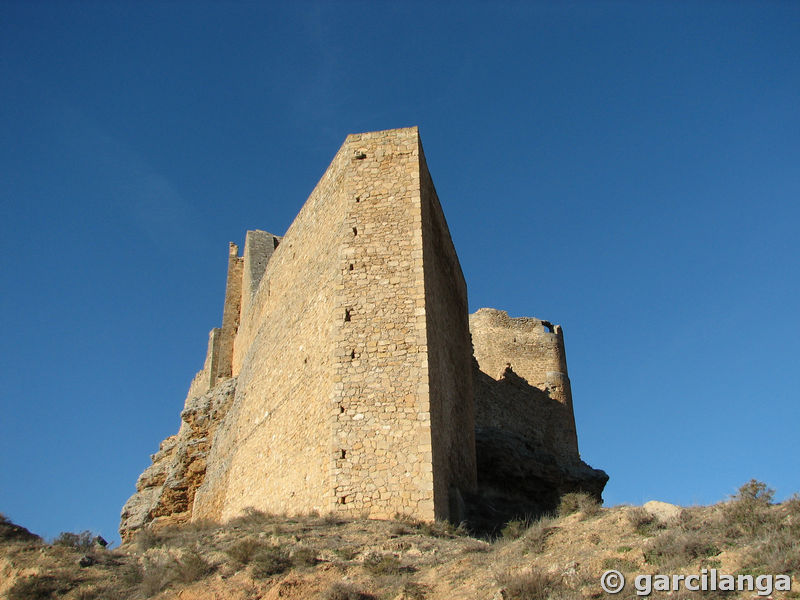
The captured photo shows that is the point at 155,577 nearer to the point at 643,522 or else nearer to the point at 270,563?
the point at 270,563

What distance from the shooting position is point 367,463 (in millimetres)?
10578

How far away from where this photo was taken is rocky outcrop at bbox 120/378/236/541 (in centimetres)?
1658

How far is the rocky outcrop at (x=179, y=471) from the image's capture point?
54.4 feet

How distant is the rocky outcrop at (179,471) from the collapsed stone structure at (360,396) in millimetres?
37

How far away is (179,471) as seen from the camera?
1750cm

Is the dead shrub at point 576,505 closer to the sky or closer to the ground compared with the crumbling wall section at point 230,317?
closer to the ground

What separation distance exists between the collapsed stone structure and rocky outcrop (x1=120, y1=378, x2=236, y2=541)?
37 millimetres

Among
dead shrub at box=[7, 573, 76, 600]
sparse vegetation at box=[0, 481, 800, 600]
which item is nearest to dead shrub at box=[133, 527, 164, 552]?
sparse vegetation at box=[0, 481, 800, 600]

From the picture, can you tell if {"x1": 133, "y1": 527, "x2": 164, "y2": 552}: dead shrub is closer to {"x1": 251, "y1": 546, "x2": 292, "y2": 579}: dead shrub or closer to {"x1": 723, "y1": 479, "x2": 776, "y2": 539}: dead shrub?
{"x1": 251, "y1": 546, "x2": 292, "y2": 579}: dead shrub

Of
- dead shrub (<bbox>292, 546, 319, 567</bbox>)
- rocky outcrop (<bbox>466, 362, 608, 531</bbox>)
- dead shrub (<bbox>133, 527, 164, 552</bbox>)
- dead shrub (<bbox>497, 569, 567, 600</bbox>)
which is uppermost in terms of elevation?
rocky outcrop (<bbox>466, 362, 608, 531</bbox>)

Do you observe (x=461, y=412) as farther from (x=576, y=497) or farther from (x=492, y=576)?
(x=492, y=576)

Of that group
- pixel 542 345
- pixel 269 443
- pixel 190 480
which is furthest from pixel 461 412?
pixel 542 345

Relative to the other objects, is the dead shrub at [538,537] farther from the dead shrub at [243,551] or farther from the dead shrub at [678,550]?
the dead shrub at [243,551]

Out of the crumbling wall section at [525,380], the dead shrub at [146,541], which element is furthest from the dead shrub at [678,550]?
the crumbling wall section at [525,380]
